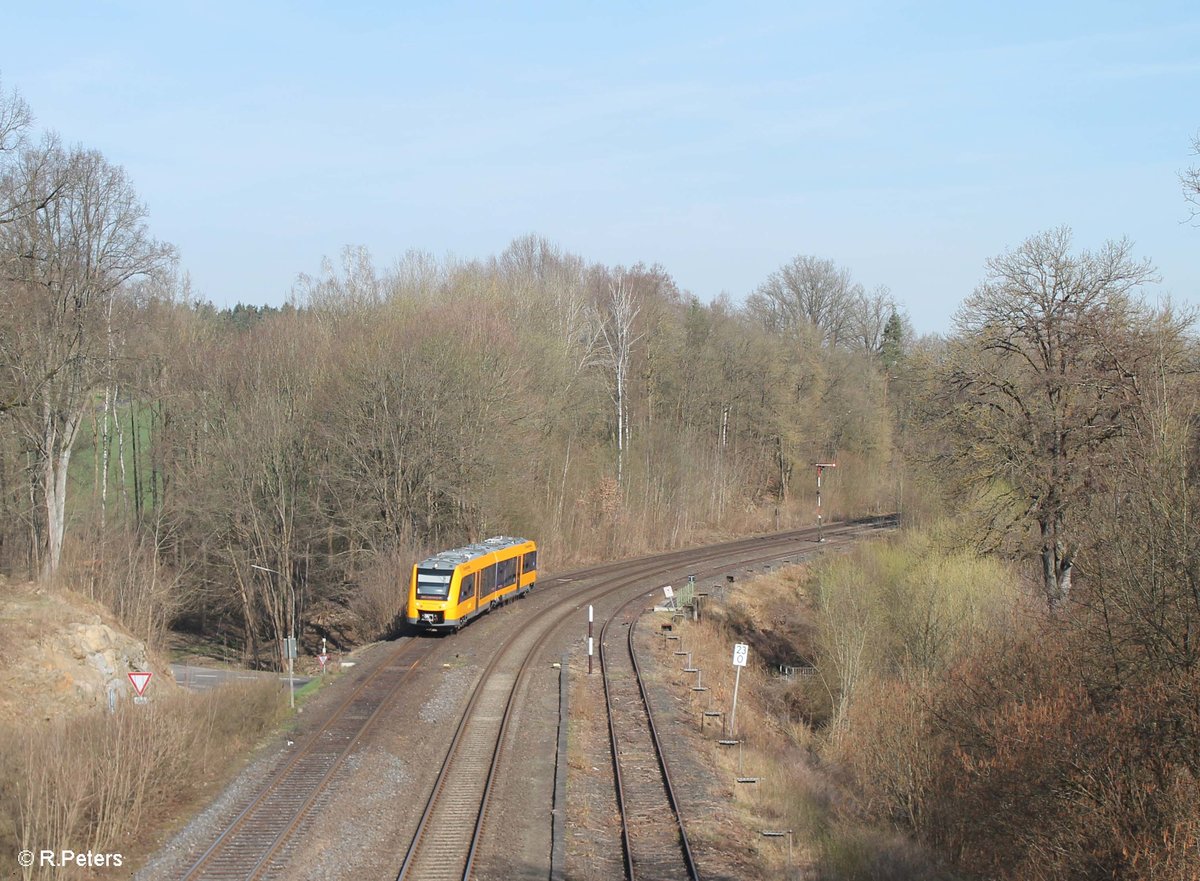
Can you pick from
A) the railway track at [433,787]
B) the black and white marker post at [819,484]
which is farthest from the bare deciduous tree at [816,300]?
the railway track at [433,787]

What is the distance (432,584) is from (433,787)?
1208cm

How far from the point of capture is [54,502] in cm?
2973

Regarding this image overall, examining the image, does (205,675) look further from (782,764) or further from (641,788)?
(782,764)

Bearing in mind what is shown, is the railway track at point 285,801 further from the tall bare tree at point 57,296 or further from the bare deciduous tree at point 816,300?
the bare deciduous tree at point 816,300

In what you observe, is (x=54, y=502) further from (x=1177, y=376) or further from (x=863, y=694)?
(x=1177, y=376)

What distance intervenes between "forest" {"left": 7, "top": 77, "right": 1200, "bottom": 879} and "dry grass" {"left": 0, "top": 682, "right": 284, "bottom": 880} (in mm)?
11141

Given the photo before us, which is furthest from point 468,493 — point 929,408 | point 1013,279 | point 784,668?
point 1013,279

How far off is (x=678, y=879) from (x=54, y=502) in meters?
24.7

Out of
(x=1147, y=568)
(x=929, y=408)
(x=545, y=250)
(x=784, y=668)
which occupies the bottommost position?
(x=784, y=668)

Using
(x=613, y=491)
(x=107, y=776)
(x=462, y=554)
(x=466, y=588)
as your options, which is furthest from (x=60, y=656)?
(x=613, y=491)

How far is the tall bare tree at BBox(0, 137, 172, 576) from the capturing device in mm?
27297

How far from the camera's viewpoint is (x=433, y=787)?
15.9 meters

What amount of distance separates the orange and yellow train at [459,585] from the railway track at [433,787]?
892 mm

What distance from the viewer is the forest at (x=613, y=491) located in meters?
13.2
